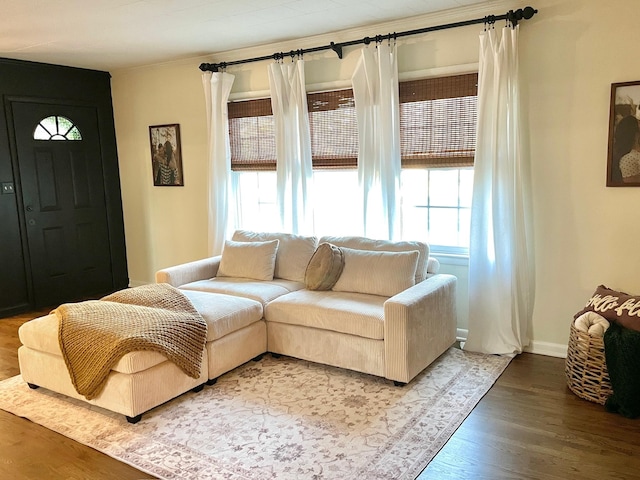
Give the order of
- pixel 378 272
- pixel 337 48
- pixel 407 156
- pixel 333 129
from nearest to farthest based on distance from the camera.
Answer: pixel 378 272 < pixel 407 156 < pixel 337 48 < pixel 333 129

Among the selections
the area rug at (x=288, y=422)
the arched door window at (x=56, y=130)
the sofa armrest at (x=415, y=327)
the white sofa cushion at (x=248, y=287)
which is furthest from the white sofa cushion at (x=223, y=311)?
the arched door window at (x=56, y=130)

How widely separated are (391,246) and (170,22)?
233cm

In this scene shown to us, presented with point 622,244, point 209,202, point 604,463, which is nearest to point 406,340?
point 604,463

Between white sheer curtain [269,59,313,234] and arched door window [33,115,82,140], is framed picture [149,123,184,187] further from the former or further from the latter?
white sheer curtain [269,59,313,234]

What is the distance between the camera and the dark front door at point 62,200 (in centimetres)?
530

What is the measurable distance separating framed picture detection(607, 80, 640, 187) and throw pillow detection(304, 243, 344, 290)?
1925mm

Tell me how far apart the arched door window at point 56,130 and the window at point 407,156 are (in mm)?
1813

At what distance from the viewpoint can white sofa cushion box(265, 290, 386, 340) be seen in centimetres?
338

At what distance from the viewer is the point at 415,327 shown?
10.9ft

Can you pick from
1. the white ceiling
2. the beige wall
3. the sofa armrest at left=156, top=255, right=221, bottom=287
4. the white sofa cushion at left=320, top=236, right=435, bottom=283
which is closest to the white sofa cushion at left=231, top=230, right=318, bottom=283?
the white sofa cushion at left=320, top=236, right=435, bottom=283

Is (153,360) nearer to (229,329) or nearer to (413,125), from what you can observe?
(229,329)

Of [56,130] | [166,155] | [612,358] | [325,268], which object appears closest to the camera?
[612,358]

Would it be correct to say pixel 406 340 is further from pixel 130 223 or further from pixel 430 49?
pixel 130 223

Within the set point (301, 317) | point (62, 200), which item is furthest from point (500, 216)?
point (62, 200)
